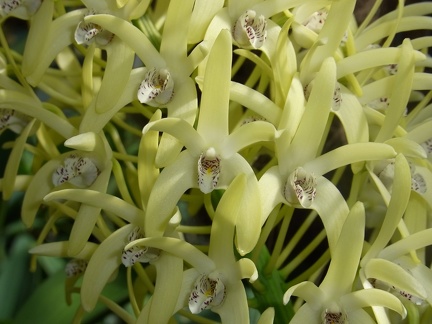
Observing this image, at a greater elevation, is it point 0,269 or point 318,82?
point 318,82

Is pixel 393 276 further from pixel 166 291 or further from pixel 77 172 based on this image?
pixel 77 172

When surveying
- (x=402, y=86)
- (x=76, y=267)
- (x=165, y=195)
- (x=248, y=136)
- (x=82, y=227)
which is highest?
(x=402, y=86)

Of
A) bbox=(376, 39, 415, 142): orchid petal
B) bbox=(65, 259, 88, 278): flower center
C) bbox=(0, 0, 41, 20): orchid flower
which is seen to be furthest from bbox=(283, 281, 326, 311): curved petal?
bbox=(0, 0, 41, 20): orchid flower

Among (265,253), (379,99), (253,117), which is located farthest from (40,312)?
(379,99)

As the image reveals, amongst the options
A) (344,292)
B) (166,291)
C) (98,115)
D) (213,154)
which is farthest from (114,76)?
(344,292)

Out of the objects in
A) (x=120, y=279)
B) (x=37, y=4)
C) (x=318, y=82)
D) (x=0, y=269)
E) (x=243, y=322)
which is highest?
(x=318, y=82)

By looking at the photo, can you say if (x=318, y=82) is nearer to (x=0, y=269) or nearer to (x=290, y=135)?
(x=290, y=135)
